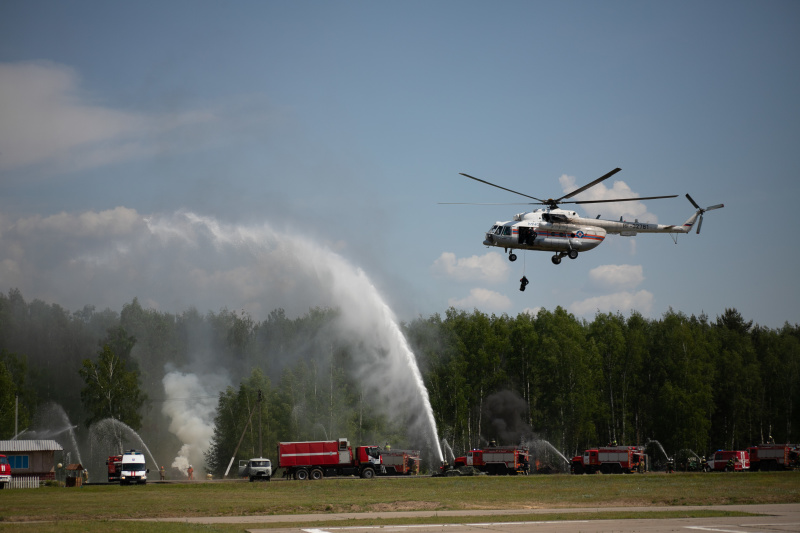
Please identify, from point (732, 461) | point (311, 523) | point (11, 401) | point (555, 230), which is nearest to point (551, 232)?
point (555, 230)

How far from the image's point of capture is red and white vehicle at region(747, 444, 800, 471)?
7112 centimetres

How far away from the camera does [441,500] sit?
1590 inches

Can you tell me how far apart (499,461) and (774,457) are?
2553 cm

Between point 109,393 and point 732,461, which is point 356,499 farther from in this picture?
point 109,393

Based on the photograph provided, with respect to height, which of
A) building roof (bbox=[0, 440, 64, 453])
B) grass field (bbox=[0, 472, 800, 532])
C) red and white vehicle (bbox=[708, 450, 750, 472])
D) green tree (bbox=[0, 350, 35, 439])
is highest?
green tree (bbox=[0, 350, 35, 439])

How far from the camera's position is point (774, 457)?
235ft

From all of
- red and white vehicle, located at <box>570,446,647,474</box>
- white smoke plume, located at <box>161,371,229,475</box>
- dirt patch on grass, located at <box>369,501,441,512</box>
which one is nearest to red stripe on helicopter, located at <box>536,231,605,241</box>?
dirt patch on grass, located at <box>369,501,441,512</box>

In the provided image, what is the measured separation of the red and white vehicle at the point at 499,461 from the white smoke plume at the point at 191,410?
148 ft

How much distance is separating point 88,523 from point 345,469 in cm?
3992

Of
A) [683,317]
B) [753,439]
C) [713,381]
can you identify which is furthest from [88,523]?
[683,317]

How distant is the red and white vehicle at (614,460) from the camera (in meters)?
69.4

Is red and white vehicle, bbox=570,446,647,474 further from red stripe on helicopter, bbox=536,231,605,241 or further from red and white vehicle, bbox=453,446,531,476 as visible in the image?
red stripe on helicopter, bbox=536,231,605,241

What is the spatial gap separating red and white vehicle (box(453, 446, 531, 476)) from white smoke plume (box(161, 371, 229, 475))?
45026 mm

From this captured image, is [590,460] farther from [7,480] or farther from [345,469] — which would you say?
[7,480]
